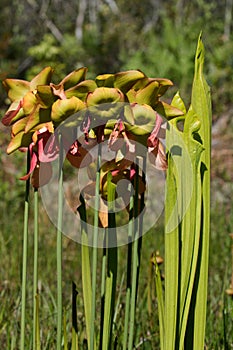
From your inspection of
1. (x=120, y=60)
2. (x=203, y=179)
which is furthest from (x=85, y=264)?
(x=120, y=60)

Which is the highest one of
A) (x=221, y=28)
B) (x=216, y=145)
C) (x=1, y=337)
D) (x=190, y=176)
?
(x=221, y=28)

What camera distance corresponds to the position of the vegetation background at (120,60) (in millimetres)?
2256

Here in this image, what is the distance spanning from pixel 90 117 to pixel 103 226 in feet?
0.56

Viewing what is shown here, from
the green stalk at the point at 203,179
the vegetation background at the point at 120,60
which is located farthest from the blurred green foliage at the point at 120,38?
the green stalk at the point at 203,179

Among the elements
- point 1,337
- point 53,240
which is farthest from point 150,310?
point 53,240

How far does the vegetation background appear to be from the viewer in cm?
226

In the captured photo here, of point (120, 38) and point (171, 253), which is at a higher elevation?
point (120, 38)

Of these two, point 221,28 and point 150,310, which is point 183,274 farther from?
point 221,28

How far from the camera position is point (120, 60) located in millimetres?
6379

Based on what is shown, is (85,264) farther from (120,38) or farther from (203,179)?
(120,38)

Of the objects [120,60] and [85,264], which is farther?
[120,60]

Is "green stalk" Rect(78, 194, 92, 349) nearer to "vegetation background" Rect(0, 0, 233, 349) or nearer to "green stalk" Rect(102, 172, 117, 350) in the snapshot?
"green stalk" Rect(102, 172, 117, 350)

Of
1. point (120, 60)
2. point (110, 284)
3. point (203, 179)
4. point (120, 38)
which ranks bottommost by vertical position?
point (110, 284)

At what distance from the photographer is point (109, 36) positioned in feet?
21.6
